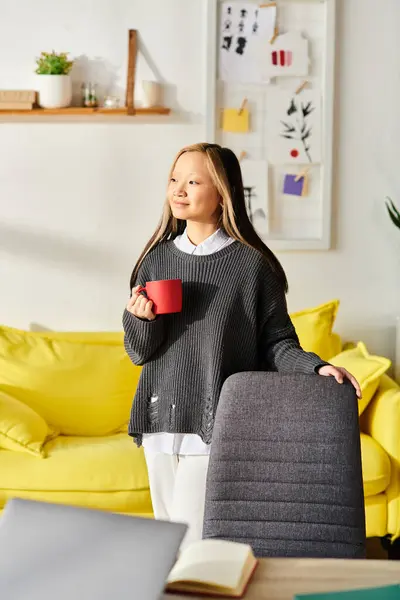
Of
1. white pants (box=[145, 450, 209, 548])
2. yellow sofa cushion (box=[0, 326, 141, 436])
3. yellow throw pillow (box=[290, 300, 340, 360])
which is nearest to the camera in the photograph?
white pants (box=[145, 450, 209, 548])

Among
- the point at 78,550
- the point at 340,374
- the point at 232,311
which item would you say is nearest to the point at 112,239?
the point at 232,311

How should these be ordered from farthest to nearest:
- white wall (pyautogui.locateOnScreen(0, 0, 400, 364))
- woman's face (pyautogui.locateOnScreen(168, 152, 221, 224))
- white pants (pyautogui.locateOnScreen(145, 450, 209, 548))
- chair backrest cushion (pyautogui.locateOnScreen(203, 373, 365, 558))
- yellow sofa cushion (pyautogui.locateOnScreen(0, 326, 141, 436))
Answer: white wall (pyautogui.locateOnScreen(0, 0, 400, 364)) → yellow sofa cushion (pyautogui.locateOnScreen(0, 326, 141, 436)) → woman's face (pyautogui.locateOnScreen(168, 152, 221, 224)) → white pants (pyautogui.locateOnScreen(145, 450, 209, 548)) → chair backrest cushion (pyautogui.locateOnScreen(203, 373, 365, 558))

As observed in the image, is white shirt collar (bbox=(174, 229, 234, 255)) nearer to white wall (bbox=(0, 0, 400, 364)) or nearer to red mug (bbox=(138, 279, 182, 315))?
red mug (bbox=(138, 279, 182, 315))

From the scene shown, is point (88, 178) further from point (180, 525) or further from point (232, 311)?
point (180, 525)

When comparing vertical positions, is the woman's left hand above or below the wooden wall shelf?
below

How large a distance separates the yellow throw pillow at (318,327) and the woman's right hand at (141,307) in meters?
1.62

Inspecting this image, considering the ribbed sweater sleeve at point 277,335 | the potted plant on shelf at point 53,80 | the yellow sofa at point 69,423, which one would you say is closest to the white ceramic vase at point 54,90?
the potted plant on shelf at point 53,80

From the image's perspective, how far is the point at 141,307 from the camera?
5.96 feet

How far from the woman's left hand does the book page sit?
0.51m

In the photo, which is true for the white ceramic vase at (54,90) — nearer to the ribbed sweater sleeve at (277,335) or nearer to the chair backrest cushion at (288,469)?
the ribbed sweater sleeve at (277,335)

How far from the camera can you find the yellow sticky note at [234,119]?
141 inches

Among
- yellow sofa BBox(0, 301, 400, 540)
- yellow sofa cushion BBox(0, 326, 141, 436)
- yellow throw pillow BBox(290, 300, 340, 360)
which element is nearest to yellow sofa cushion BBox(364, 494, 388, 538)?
yellow sofa BBox(0, 301, 400, 540)

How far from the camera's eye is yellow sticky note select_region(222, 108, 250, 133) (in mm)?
3580

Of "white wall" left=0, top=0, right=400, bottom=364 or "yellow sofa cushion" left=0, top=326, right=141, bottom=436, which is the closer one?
"yellow sofa cushion" left=0, top=326, right=141, bottom=436
